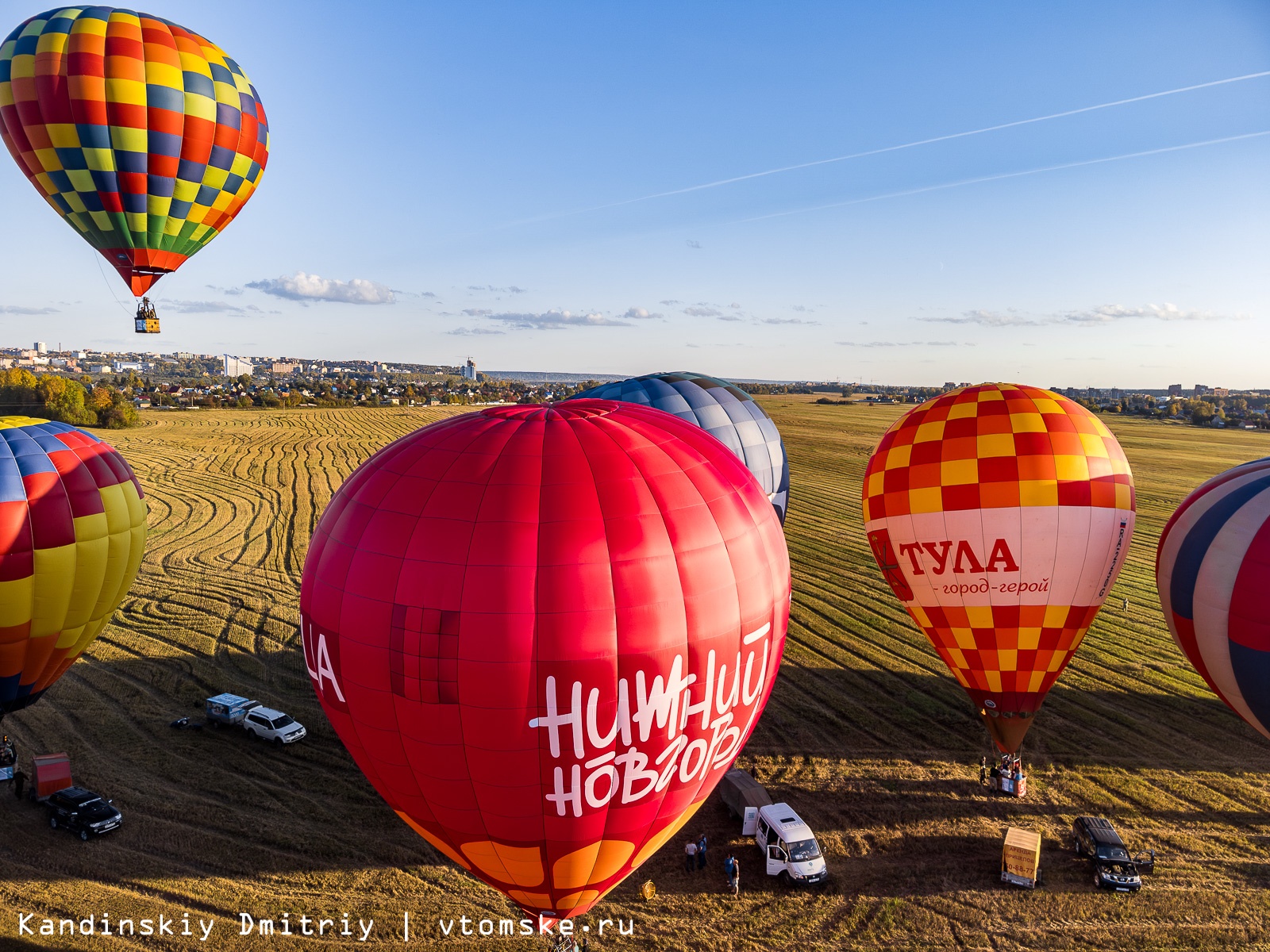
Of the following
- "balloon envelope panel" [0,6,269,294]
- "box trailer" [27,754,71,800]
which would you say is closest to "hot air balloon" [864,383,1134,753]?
"box trailer" [27,754,71,800]

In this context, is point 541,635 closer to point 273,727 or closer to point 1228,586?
point 273,727

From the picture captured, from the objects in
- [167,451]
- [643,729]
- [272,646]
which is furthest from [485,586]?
[167,451]

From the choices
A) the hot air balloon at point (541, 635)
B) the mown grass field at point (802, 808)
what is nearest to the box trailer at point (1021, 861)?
the mown grass field at point (802, 808)

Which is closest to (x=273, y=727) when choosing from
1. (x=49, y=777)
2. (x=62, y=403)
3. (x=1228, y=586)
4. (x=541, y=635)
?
(x=49, y=777)

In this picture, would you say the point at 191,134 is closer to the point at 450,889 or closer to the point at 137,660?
the point at 137,660

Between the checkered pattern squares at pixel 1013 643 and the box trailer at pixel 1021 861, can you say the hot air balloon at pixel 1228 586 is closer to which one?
the checkered pattern squares at pixel 1013 643
